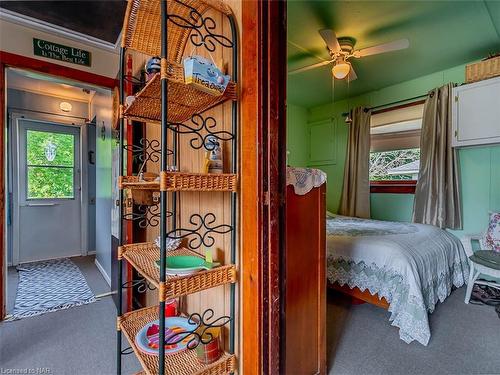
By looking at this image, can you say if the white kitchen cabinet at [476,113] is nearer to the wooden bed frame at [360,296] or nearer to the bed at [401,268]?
the bed at [401,268]

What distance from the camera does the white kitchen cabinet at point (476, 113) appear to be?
8.83ft

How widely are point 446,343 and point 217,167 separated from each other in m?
2.04

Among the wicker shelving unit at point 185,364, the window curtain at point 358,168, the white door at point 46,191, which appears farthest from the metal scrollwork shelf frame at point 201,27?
the white door at point 46,191

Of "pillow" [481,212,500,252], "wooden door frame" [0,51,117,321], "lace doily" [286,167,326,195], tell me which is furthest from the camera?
"pillow" [481,212,500,252]

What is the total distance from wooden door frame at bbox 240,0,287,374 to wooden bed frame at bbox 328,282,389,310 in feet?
4.78

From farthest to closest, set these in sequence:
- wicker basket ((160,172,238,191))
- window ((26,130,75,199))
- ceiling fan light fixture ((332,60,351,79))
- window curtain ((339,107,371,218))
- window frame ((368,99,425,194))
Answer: window curtain ((339,107,371,218)) → window ((26,130,75,199)) → window frame ((368,99,425,194)) → ceiling fan light fixture ((332,60,351,79)) → wicker basket ((160,172,238,191))

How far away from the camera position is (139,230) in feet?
6.94

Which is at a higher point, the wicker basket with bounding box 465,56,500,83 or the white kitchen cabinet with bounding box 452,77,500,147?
the wicker basket with bounding box 465,56,500,83

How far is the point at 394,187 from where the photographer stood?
12.3ft

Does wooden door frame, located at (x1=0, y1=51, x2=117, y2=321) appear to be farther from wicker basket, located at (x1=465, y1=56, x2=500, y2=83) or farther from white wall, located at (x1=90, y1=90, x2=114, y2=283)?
wicker basket, located at (x1=465, y1=56, x2=500, y2=83)

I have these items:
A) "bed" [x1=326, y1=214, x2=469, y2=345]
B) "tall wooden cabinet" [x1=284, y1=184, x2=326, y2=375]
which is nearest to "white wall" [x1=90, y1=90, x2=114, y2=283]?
"tall wooden cabinet" [x1=284, y1=184, x2=326, y2=375]

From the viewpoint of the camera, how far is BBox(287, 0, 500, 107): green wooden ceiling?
84.5 inches

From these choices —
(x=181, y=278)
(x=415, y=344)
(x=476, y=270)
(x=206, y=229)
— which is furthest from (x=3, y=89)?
(x=476, y=270)

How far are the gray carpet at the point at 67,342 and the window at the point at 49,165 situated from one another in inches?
74.9
